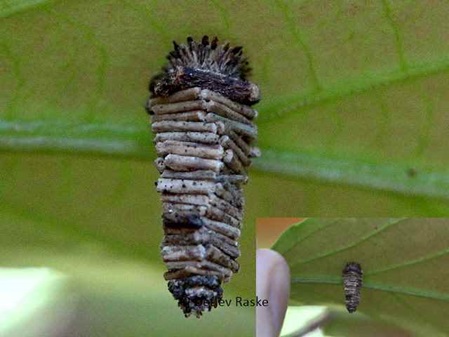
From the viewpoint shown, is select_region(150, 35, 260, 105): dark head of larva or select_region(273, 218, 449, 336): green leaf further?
select_region(273, 218, 449, 336): green leaf

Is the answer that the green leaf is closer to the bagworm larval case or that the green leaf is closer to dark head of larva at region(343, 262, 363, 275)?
dark head of larva at region(343, 262, 363, 275)

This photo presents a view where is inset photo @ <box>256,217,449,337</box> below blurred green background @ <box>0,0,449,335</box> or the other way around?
below

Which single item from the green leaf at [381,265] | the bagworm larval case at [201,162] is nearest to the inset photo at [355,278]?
the green leaf at [381,265]

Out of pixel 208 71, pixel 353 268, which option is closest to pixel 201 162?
pixel 208 71

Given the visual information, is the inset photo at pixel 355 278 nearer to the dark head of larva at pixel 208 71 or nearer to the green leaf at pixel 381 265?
the green leaf at pixel 381 265

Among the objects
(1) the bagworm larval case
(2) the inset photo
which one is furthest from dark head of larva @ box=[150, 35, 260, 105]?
(2) the inset photo

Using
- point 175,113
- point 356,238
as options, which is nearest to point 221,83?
point 175,113

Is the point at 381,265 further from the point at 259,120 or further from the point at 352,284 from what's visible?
the point at 259,120
